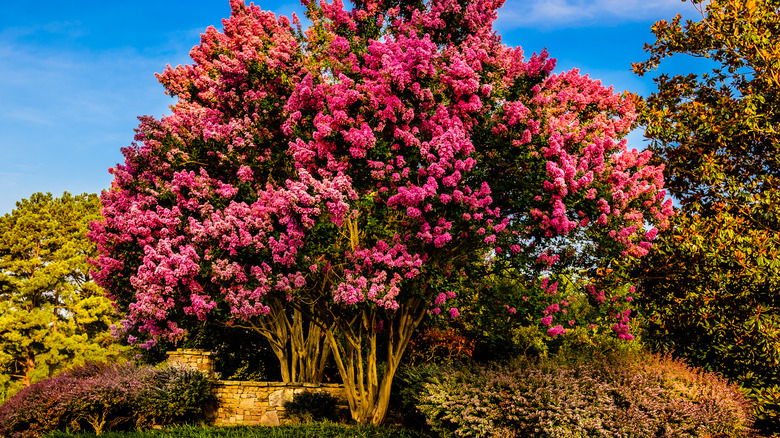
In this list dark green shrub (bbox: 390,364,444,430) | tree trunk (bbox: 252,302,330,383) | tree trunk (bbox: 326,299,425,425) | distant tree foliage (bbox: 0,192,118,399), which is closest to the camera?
dark green shrub (bbox: 390,364,444,430)

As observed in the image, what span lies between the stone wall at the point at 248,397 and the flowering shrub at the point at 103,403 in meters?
1.28

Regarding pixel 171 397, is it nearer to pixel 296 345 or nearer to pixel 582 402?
pixel 296 345

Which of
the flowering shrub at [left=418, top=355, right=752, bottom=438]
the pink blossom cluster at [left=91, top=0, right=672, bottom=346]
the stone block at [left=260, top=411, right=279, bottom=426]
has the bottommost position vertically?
the stone block at [left=260, top=411, right=279, bottom=426]

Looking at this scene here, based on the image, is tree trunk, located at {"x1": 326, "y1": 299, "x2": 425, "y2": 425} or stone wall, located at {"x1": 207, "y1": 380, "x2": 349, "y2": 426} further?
stone wall, located at {"x1": 207, "y1": 380, "x2": 349, "y2": 426}

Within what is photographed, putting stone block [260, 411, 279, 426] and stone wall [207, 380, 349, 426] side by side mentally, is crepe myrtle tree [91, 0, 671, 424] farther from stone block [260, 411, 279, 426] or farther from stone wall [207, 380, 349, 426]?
stone block [260, 411, 279, 426]

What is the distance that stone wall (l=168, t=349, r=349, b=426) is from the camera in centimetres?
1401

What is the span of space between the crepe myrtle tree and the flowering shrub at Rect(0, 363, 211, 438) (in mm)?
1997

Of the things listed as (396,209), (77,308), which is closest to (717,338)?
(396,209)

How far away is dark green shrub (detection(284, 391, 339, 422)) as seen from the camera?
533 inches

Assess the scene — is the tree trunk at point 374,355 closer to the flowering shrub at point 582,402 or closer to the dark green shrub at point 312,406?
the dark green shrub at point 312,406

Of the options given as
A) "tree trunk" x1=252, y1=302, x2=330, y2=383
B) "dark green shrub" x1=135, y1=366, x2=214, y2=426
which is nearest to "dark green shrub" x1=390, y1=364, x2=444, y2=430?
"tree trunk" x1=252, y1=302, x2=330, y2=383

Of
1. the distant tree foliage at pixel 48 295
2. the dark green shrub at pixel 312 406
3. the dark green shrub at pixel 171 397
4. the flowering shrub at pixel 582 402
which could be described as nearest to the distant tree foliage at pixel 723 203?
the flowering shrub at pixel 582 402

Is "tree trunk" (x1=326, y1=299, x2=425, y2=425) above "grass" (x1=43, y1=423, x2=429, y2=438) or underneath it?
above

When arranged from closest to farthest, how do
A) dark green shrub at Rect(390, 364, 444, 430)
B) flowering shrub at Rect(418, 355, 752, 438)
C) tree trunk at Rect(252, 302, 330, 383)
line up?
1. flowering shrub at Rect(418, 355, 752, 438)
2. dark green shrub at Rect(390, 364, 444, 430)
3. tree trunk at Rect(252, 302, 330, 383)
